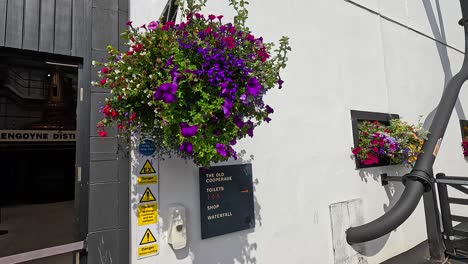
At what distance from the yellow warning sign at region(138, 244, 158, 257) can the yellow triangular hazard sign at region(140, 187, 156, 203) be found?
342 mm

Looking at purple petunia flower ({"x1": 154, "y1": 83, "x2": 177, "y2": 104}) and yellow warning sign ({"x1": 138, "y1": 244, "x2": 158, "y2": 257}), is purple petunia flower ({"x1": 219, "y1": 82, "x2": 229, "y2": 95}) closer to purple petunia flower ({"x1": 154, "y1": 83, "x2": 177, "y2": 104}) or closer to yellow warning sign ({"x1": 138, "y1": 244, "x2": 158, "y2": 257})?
purple petunia flower ({"x1": 154, "y1": 83, "x2": 177, "y2": 104})

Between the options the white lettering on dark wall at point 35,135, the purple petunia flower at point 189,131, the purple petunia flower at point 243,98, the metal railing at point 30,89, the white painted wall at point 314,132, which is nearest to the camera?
the purple petunia flower at point 189,131

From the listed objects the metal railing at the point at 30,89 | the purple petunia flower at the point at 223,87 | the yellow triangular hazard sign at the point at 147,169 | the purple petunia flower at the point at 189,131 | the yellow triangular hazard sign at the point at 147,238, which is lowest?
the yellow triangular hazard sign at the point at 147,238

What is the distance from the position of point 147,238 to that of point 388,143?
314cm

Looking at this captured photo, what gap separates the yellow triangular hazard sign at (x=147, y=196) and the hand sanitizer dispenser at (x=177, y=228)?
163mm

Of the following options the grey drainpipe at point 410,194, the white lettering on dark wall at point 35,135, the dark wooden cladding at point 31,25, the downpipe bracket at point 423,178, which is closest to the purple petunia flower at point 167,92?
the dark wooden cladding at point 31,25

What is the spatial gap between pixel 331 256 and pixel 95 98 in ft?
9.93

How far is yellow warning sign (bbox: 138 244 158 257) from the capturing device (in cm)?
184

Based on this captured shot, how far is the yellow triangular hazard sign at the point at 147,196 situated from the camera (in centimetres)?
Result: 189

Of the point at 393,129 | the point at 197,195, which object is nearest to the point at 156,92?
the point at 197,195

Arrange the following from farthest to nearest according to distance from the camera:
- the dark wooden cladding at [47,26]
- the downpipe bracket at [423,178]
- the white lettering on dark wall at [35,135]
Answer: the white lettering on dark wall at [35,135]
the downpipe bracket at [423,178]
the dark wooden cladding at [47,26]

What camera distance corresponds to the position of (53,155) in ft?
38.0

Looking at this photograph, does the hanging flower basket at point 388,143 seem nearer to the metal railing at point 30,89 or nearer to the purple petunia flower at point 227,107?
the purple petunia flower at point 227,107

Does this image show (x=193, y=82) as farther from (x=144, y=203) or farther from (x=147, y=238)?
(x=147, y=238)
